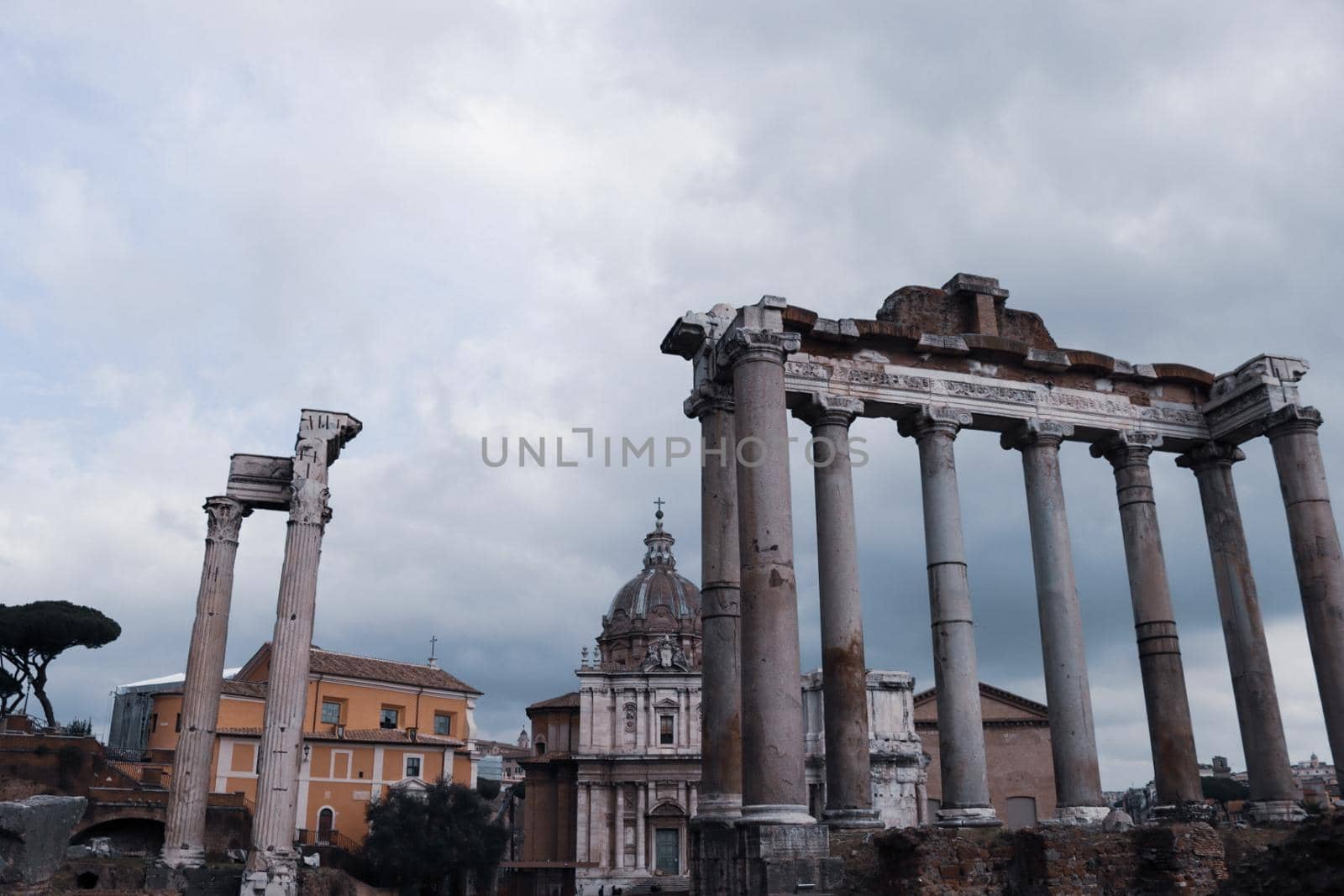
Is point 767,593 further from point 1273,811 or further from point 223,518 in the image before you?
point 223,518

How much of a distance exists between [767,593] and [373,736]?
36905 mm

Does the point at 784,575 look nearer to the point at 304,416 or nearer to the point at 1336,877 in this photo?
the point at 1336,877

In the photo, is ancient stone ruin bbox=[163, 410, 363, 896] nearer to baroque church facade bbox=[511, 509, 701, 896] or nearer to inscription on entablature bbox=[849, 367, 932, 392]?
inscription on entablature bbox=[849, 367, 932, 392]

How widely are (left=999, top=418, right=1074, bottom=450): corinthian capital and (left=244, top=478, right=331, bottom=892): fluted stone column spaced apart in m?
13.4

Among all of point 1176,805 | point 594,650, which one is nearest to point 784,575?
point 1176,805

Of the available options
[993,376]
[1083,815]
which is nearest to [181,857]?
[1083,815]

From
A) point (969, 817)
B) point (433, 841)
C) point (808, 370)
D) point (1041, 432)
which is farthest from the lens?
point (433, 841)

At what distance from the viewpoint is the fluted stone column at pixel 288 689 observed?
19516 mm

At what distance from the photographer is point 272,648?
66.9 ft

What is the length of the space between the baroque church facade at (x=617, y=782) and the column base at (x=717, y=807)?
3349 cm

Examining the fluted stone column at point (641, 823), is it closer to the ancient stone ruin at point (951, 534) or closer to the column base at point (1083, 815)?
the ancient stone ruin at point (951, 534)

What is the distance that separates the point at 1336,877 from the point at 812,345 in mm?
10859

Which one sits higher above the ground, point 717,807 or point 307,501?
point 307,501

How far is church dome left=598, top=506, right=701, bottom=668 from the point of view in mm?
60625
